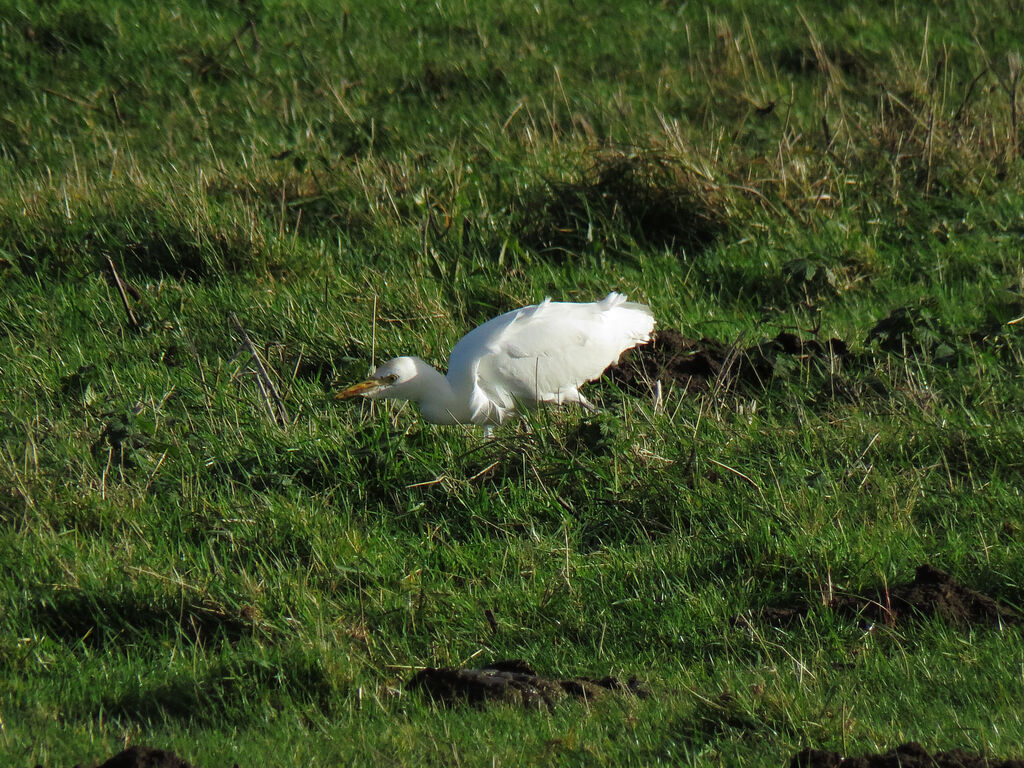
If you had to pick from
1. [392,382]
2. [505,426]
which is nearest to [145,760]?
[505,426]

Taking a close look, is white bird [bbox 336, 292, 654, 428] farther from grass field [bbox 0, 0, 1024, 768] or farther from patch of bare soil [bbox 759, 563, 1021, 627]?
patch of bare soil [bbox 759, 563, 1021, 627]

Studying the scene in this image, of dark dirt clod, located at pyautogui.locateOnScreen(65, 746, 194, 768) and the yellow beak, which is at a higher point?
dark dirt clod, located at pyautogui.locateOnScreen(65, 746, 194, 768)

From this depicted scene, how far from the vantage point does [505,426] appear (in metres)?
5.73

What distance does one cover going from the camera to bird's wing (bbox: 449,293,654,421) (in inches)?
240

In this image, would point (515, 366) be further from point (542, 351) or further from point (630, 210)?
point (630, 210)

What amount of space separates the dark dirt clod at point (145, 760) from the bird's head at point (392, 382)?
112 inches

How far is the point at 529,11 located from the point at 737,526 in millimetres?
7948

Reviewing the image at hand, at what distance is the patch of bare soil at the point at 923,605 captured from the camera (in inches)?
162

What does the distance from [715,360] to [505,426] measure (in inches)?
53.2

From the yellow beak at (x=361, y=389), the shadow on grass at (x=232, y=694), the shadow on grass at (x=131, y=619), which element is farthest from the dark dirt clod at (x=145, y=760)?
the yellow beak at (x=361, y=389)

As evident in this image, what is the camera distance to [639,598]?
4484 millimetres

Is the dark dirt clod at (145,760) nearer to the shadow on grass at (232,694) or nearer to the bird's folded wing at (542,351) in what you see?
the shadow on grass at (232,694)

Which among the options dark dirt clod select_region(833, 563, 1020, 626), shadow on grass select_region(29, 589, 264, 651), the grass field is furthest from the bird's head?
dark dirt clod select_region(833, 563, 1020, 626)

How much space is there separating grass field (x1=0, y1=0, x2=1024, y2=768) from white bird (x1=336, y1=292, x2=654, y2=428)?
16cm
